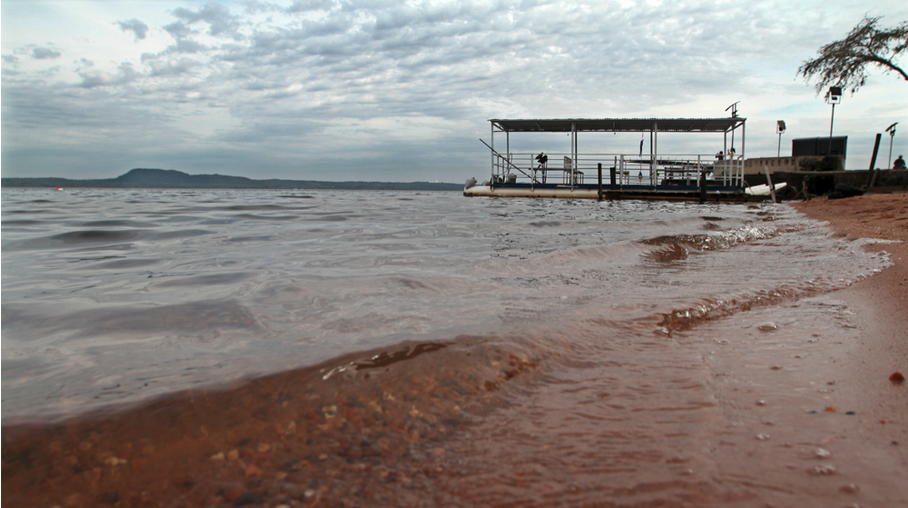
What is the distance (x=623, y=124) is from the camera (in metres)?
22.5

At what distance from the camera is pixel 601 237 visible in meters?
7.29

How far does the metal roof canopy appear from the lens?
21.1 metres

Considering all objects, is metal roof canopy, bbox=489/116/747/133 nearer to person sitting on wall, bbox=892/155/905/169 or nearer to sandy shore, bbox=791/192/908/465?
person sitting on wall, bbox=892/155/905/169

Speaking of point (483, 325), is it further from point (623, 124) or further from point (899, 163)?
point (899, 163)

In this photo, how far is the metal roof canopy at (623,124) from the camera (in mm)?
21125

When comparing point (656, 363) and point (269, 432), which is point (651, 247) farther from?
point (269, 432)

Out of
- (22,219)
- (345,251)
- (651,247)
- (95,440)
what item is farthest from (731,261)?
(22,219)

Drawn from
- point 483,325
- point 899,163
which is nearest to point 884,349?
point 483,325

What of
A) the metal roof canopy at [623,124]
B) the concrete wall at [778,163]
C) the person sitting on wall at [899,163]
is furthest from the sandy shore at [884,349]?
the concrete wall at [778,163]

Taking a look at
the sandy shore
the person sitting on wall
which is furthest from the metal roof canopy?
the sandy shore

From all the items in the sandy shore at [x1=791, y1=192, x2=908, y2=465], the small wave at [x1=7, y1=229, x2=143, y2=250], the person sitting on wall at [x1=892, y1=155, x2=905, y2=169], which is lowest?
the sandy shore at [x1=791, y1=192, x2=908, y2=465]

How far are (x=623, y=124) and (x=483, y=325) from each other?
881 inches

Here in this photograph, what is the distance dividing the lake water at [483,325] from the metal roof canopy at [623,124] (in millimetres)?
17096

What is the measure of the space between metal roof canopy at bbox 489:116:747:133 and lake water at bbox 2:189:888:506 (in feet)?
56.1
